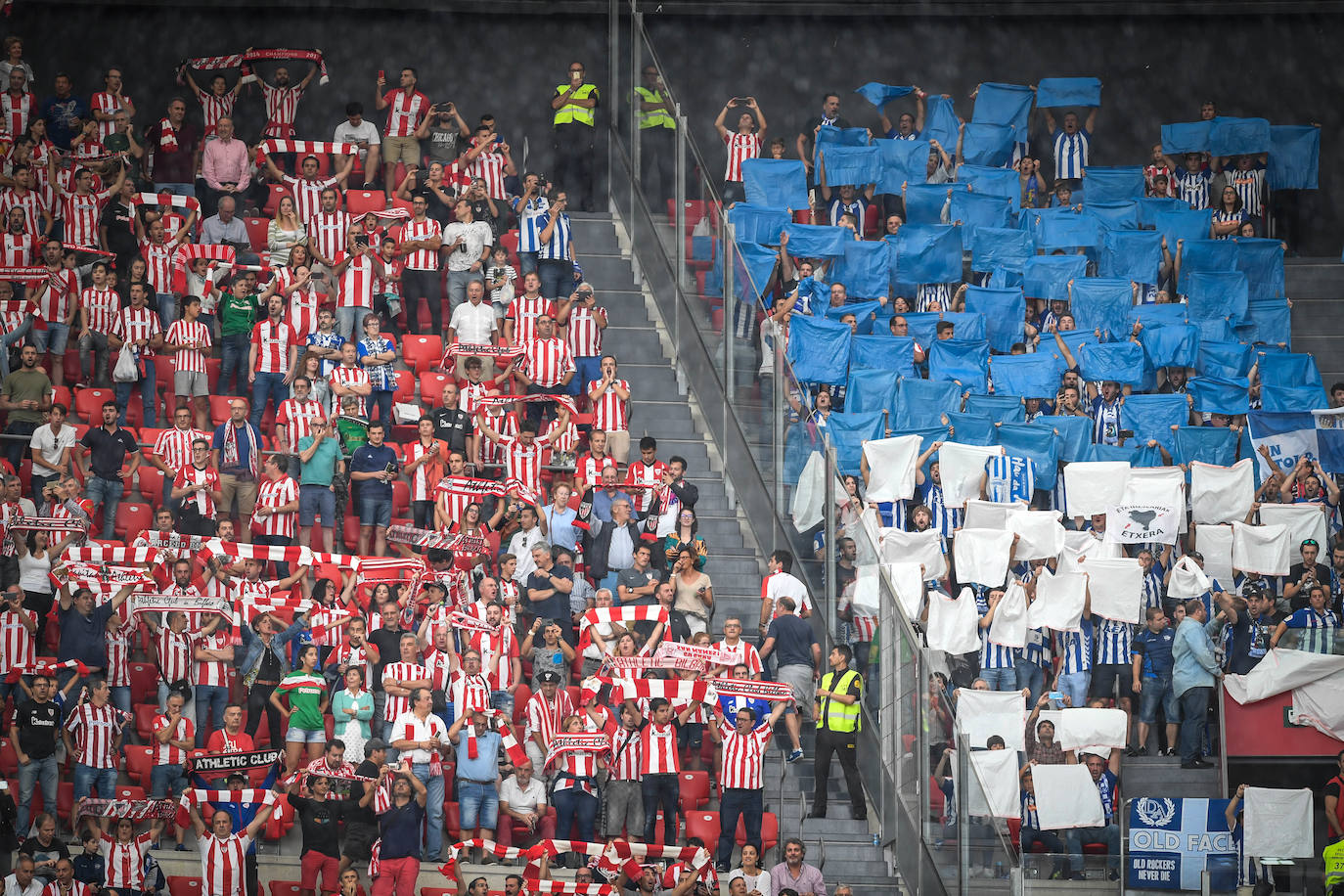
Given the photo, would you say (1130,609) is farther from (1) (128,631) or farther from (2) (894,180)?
(1) (128,631)

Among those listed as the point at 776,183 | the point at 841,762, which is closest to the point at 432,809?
the point at 841,762

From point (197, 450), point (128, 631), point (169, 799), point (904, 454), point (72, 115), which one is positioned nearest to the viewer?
point (169, 799)

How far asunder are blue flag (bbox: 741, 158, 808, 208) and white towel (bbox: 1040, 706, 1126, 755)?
747 centimetres

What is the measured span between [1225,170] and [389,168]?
974 cm

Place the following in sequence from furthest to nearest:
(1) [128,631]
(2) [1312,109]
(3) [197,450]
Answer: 1. (2) [1312,109]
2. (3) [197,450]
3. (1) [128,631]

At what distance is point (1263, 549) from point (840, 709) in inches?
201

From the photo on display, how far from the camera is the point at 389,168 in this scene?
65.0ft

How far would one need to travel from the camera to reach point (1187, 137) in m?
A: 21.5

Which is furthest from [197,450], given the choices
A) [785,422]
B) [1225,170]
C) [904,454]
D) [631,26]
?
[1225,170]

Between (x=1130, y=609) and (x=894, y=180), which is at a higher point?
(x=894, y=180)

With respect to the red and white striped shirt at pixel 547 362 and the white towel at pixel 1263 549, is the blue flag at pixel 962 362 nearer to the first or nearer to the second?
the white towel at pixel 1263 549

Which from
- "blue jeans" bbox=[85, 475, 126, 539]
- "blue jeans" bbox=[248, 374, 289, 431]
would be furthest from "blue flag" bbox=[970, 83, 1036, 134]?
"blue jeans" bbox=[85, 475, 126, 539]

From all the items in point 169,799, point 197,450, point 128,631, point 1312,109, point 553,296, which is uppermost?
point 1312,109

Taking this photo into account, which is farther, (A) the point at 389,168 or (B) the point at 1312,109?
(B) the point at 1312,109
